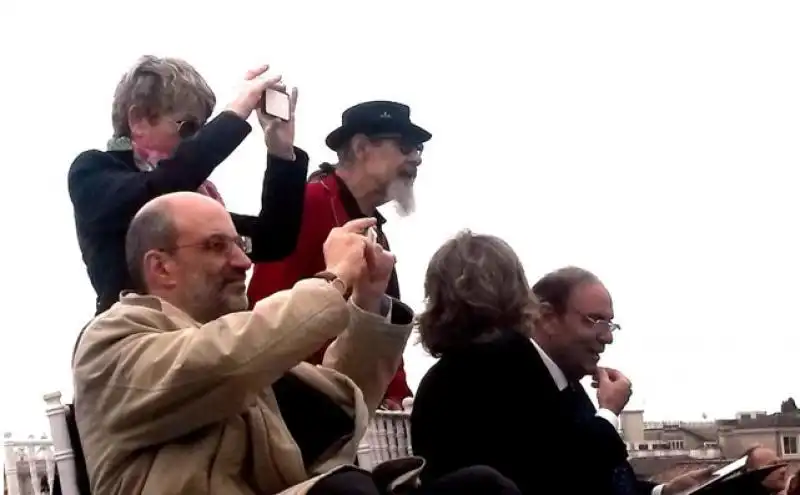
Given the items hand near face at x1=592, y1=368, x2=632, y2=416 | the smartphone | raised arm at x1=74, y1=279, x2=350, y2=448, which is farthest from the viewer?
hand near face at x1=592, y1=368, x2=632, y2=416

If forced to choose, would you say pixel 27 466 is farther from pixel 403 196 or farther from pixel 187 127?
pixel 403 196

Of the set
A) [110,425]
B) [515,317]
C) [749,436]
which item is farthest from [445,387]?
[749,436]

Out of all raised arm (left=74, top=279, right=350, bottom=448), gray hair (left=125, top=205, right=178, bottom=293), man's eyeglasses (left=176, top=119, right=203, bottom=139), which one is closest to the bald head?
gray hair (left=125, top=205, right=178, bottom=293)

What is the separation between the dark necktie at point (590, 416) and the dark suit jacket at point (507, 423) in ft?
0.30

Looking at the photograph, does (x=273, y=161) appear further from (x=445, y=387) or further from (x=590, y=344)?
(x=590, y=344)

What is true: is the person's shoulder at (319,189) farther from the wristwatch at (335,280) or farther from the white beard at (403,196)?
the wristwatch at (335,280)

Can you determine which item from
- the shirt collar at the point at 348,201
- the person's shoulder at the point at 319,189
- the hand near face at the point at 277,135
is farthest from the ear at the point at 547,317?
the hand near face at the point at 277,135

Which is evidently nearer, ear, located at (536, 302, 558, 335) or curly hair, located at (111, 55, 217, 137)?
curly hair, located at (111, 55, 217, 137)

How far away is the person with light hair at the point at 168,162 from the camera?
8.72 ft

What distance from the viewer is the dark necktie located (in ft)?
10.1

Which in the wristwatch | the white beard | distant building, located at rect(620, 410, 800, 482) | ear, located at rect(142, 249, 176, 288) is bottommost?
distant building, located at rect(620, 410, 800, 482)

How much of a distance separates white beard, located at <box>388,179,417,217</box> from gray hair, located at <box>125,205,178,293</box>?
151 centimetres

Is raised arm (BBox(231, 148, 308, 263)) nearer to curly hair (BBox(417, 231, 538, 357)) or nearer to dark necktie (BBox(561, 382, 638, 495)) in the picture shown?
curly hair (BBox(417, 231, 538, 357))

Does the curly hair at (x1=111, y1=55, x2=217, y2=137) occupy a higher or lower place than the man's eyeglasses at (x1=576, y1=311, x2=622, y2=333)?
higher
